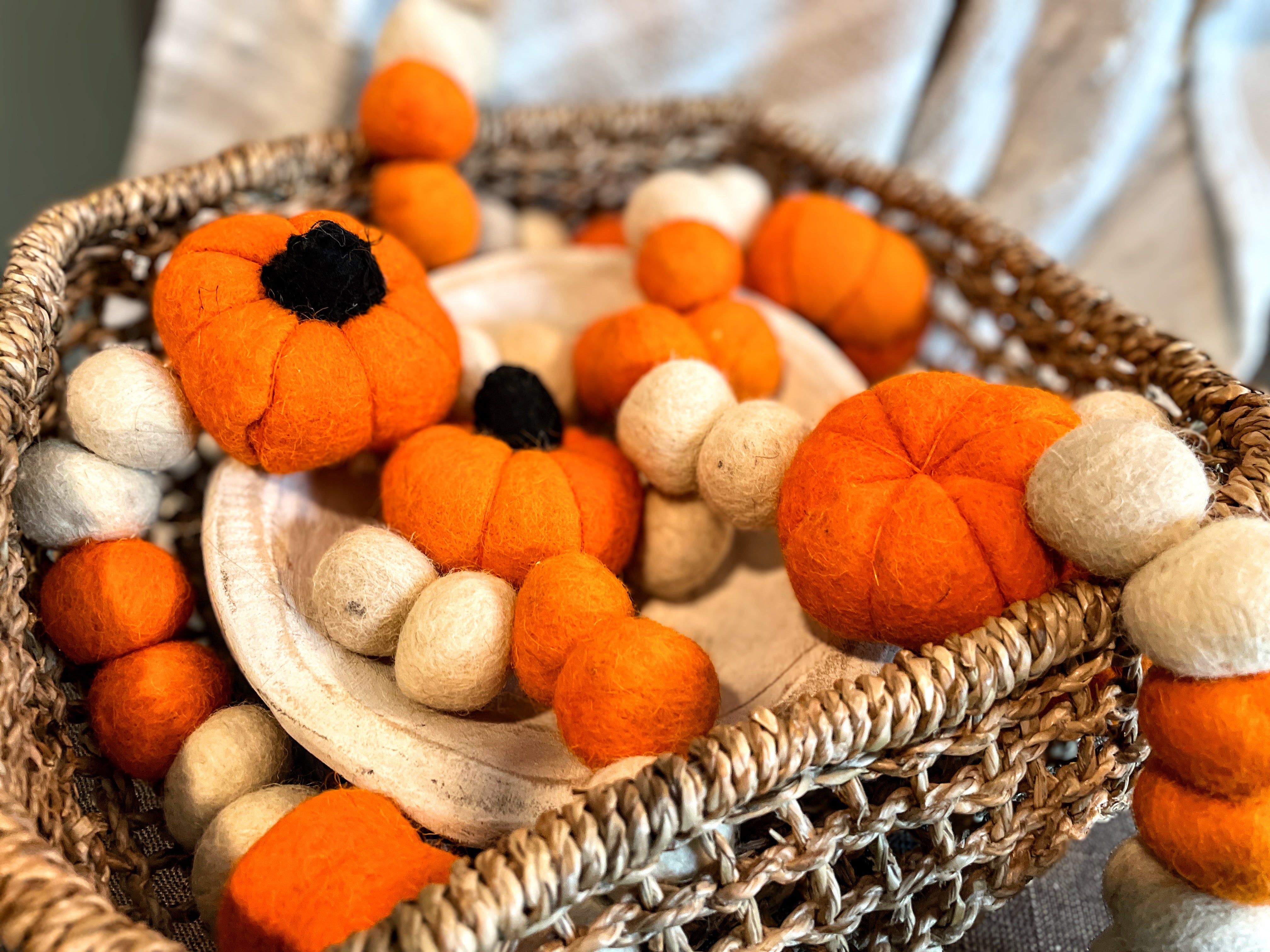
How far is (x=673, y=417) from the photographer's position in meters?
0.65

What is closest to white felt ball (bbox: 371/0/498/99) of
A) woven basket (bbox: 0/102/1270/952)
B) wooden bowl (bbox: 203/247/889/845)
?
woven basket (bbox: 0/102/1270/952)

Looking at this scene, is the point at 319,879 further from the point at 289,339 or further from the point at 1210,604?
the point at 1210,604

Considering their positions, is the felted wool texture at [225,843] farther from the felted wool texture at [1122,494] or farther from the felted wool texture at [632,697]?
the felted wool texture at [1122,494]

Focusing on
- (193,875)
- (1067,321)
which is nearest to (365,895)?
(193,875)

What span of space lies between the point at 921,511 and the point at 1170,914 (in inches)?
9.8

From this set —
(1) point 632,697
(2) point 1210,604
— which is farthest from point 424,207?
(2) point 1210,604

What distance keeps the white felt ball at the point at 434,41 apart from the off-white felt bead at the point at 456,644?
0.56 metres

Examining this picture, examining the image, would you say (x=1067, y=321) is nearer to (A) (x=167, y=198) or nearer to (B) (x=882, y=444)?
(B) (x=882, y=444)

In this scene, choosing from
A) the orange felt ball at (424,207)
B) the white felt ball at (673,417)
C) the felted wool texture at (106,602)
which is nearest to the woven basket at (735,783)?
the felted wool texture at (106,602)

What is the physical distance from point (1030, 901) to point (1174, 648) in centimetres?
33

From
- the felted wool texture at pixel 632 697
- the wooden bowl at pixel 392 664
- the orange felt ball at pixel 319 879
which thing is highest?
the felted wool texture at pixel 632 697

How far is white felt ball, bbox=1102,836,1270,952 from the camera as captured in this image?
1.53ft

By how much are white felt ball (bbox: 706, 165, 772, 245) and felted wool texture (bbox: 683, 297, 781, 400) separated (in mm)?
146

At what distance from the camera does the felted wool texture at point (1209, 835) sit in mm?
437
